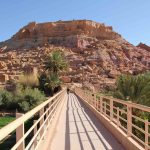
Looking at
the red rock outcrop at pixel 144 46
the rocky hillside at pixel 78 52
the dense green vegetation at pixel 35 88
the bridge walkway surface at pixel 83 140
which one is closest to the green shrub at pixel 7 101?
the dense green vegetation at pixel 35 88

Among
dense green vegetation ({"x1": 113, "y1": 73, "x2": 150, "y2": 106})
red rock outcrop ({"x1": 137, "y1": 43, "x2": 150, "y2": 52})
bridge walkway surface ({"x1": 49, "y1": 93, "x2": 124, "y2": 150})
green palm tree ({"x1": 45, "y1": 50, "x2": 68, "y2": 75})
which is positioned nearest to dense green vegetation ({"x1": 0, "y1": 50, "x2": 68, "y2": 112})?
green palm tree ({"x1": 45, "y1": 50, "x2": 68, "y2": 75})

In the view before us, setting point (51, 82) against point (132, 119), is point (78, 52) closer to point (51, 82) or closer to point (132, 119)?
point (51, 82)

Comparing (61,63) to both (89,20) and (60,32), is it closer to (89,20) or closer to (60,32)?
(60,32)

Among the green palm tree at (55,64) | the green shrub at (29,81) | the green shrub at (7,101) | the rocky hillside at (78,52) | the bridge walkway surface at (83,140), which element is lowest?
the green shrub at (7,101)

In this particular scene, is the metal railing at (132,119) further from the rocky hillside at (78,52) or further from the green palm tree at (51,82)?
the rocky hillside at (78,52)

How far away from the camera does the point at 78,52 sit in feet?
452

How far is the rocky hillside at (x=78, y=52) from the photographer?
110 m

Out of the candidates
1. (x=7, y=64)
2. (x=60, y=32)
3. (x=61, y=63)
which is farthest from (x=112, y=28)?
(x=61, y=63)

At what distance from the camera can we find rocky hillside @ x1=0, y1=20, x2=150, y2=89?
362 feet

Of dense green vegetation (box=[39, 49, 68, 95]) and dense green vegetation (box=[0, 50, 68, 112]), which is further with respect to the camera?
dense green vegetation (box=[39, 49, 68, 95])

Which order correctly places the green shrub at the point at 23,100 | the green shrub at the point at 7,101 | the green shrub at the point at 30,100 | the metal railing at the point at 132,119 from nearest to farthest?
the metal railing at the point at 132,119, the green shrub at the point at 30,100, the green shrub at the point at 23,100, the green shrub at the point at 7,101

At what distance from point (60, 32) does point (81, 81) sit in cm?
6819

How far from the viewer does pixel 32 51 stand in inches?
5551

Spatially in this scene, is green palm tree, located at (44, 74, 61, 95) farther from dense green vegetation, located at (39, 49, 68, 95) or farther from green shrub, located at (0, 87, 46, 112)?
green shrub, located at (0, 87, 46, 112)
